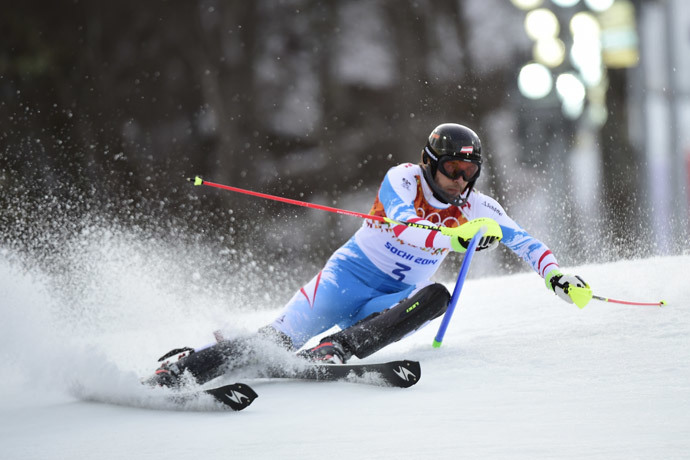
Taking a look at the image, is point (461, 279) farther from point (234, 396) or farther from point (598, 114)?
point (598, 114)

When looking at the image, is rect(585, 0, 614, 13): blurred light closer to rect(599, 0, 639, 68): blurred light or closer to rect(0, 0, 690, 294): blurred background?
rect(599, 0, 639, 68): blurred light

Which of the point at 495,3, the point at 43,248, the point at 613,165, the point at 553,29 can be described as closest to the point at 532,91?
the point at 553,29

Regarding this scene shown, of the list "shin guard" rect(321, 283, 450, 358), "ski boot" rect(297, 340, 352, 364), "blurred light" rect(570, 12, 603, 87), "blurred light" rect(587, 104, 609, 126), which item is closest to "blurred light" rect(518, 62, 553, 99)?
"blurred light" rect(570, 12, 603, 87)

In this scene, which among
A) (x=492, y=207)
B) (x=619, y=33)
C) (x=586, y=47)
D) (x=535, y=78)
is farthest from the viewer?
(x=619, y=33)

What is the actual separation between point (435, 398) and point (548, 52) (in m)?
8.38

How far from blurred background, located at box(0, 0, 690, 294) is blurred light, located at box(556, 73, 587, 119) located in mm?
32

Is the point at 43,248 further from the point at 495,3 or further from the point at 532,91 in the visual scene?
the point at 495,3

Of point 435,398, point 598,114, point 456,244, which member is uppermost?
point 598,114

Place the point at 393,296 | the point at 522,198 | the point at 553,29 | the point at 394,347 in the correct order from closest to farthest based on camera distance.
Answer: the point at 393,296 < the point at 394,347 < the point at 553,29 < the point at 522,198

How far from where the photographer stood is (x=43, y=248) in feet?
38.1

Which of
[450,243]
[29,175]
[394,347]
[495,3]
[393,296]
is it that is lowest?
[394,347]

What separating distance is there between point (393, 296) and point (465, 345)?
358mm

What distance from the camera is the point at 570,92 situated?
11.1m

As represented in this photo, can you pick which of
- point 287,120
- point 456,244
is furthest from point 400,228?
point 287,120
